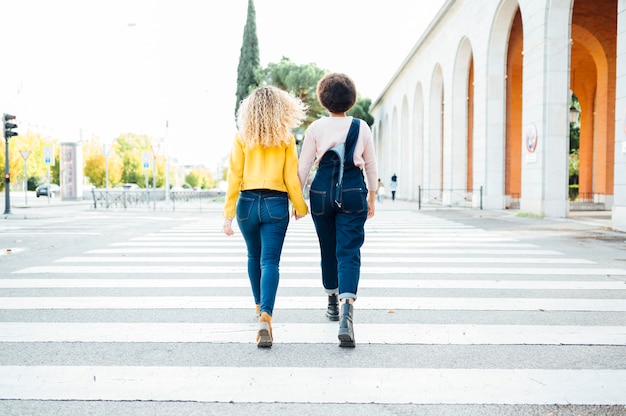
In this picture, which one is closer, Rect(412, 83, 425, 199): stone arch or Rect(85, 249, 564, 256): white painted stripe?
Rect(85, 249, 564, 256): white painted stripe

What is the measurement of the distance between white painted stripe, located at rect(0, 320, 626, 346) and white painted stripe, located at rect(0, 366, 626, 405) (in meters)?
0.65

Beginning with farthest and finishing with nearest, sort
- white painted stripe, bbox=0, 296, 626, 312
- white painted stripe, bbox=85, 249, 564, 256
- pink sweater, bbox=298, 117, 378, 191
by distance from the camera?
white painted stripe, bbox=85, 249, 564, 256 → white painted stripe, bbox=0, 296, 626, 312 → pink sweater, bbox=298, 117, 378, 191

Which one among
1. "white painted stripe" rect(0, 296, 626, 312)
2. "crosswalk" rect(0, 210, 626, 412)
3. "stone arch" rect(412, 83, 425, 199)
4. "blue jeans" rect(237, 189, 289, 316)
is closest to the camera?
"crosswalk" rect(0, 210, 626, 412)

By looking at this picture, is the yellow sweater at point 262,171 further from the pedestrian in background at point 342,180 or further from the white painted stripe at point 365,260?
the white painted stripe at point 365,260

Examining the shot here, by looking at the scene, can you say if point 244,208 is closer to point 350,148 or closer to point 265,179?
point 265,179

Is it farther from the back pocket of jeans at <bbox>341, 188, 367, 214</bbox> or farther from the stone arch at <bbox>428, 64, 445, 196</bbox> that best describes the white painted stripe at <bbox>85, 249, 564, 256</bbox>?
the stone arch at <bbox>428, 64, 445, 196</bbox>

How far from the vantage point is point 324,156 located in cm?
414

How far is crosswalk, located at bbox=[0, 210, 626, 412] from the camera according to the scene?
10.1 ft

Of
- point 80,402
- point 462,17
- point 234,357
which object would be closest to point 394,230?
point 234,357

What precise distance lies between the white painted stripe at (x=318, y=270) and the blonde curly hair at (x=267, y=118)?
3275mm

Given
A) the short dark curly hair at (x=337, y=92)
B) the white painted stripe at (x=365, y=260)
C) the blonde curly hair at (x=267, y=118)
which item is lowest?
the white painted stripe at (x=365, y=260)

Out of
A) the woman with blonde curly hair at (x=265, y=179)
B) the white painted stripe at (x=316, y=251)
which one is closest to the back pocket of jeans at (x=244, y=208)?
the woman with blonde curly hair at (x=265, y=179)

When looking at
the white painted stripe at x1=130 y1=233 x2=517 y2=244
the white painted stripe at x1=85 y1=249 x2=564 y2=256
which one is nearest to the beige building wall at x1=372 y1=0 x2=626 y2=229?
the white painted stripe at x1=130 y1=233 x2=517 y2=244

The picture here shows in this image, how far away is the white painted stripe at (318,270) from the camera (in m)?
7.19
